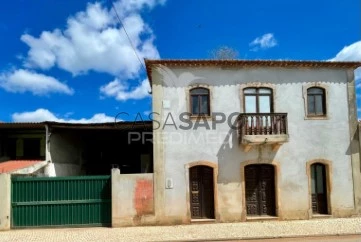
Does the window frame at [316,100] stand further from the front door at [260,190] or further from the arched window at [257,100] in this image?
the front door at [260,190]

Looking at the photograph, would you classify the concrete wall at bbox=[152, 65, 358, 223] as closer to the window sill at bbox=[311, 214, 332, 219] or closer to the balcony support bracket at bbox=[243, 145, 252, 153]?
the balcony support bracket at bbox=[243, 145, 252, 153]

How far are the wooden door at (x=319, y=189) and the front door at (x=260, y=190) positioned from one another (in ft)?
5.86

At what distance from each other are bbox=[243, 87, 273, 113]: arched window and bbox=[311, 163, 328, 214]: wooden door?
3232 mm

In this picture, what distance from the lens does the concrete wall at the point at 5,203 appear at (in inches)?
524

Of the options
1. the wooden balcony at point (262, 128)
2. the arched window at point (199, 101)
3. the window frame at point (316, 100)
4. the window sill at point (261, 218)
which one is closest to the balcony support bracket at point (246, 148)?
the wooden balcony at point (262, 128)

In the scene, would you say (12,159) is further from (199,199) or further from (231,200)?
(231,200)

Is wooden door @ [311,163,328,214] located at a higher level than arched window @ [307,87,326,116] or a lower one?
lower

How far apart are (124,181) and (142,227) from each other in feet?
6.19

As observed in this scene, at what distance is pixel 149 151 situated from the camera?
20.0m

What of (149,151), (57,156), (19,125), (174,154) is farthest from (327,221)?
(19,125)

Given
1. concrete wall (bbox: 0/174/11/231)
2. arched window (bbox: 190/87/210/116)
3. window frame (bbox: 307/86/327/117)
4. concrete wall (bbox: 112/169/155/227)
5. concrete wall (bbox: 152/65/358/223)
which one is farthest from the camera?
window frame (bbox: 307/86/327/117)

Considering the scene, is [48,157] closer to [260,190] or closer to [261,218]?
[260,190]

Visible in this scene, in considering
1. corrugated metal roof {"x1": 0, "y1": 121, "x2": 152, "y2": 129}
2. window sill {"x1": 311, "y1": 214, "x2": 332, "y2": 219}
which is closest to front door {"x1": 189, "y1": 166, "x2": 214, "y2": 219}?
corrugated metal roof {"x1": 0, "y1": 121, "x2": 152, "y2": 129}

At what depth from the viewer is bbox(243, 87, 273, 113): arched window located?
602 inches
